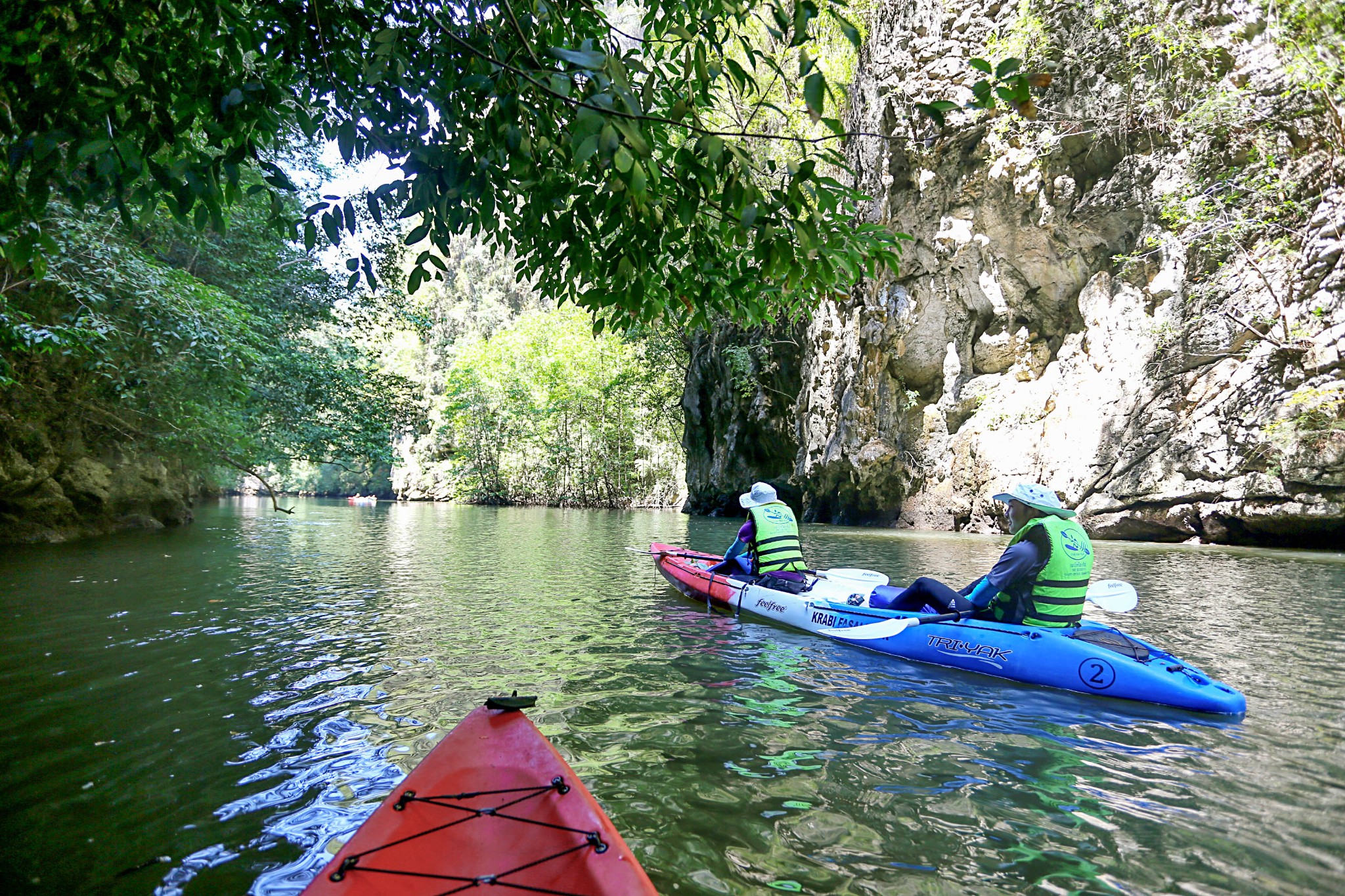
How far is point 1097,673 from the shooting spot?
16.4 ft

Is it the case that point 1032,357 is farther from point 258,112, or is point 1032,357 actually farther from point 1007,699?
point 258,112

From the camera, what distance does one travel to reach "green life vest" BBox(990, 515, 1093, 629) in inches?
214

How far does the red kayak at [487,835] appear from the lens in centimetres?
225

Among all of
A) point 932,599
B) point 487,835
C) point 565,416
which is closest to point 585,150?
point 487,835

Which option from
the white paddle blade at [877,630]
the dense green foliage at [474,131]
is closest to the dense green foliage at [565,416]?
the white paddle blade at [877,630]

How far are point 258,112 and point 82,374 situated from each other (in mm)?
12758

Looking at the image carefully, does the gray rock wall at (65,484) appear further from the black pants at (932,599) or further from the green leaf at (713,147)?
the green leaf at (713,147)

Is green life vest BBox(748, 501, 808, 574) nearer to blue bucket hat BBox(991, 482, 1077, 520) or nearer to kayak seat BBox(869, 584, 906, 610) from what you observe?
kayak seat BBox(869, 584, 906, 610)

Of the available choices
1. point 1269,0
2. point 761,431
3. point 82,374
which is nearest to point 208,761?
point 82,374

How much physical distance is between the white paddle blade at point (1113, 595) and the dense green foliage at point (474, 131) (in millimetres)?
4219

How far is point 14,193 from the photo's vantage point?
8.34ft

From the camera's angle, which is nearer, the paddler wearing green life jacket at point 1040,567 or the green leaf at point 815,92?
the green leaf at point 815,92

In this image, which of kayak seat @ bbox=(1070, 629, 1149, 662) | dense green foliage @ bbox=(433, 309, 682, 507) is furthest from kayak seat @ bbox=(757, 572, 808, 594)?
dense green foliage @ bbox=(433, 309, 682, 507)

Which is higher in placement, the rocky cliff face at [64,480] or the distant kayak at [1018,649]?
the rocky cliff face at [64,480]
